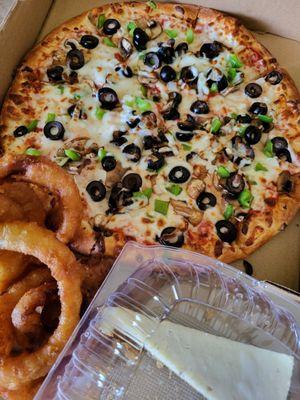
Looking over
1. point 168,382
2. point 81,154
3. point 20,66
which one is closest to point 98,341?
point 168,382

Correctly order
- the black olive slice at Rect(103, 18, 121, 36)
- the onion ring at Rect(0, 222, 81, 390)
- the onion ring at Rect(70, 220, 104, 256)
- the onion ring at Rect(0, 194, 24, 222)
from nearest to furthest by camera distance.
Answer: the onion ring at Rect(0, 222, 81, 390), the onion ring at Rect(0, 194, 24, 222), the onion ring at Rect(70, 220, 104, 256), the black olive slice at Rect(103, 18, 121, 36)

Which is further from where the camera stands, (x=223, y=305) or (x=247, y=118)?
(x=247, y=118)

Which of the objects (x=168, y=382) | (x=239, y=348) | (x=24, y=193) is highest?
(x=239, y=348)

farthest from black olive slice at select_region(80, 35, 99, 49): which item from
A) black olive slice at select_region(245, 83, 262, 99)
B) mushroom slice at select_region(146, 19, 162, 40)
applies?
black olive slice at select_region(245, 83, 262, 99)

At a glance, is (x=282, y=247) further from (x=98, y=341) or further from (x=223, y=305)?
(x=98, y=341)

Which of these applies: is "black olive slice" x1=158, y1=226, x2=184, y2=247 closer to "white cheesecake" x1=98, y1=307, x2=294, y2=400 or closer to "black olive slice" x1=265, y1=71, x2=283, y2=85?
"white cheesecake" x1=98, y1=307, x2=294, y2=400

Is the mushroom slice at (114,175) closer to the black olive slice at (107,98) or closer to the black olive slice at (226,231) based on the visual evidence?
the black olive slice at (107,98)
